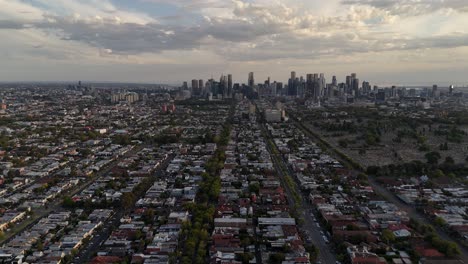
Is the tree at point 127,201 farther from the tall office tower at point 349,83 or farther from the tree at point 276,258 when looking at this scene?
the tall office tower at point 349,83

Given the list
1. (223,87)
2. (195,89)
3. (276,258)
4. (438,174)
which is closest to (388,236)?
(276,258)

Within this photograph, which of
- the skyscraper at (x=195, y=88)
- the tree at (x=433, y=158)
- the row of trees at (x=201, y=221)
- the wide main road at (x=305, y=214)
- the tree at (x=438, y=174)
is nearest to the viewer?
the row of trees at (x=201, y=221)

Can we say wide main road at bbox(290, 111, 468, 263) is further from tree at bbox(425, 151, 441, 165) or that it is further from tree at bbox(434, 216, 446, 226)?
tree at bbox(425, 151, 441, 165)

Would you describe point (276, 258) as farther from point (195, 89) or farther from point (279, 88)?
point (279, 88)

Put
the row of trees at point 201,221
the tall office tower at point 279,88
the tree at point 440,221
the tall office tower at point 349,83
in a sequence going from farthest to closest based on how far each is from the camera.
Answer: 1. the tall office tower at point 279,88
2. the tall office tower at point 349,83
3. the tree at point 440,221
4. the row of trees at point 201,221

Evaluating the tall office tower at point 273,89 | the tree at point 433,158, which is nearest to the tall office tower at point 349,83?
the tall office tower at point 273,89

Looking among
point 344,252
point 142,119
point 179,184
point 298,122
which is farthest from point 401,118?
point 344,252

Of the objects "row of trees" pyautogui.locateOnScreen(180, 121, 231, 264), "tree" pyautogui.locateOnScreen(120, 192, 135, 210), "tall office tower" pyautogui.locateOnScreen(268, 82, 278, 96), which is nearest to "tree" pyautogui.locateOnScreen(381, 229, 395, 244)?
"row of trees" pyautogui.locateOnScreen(180, 121, 231, 264)
